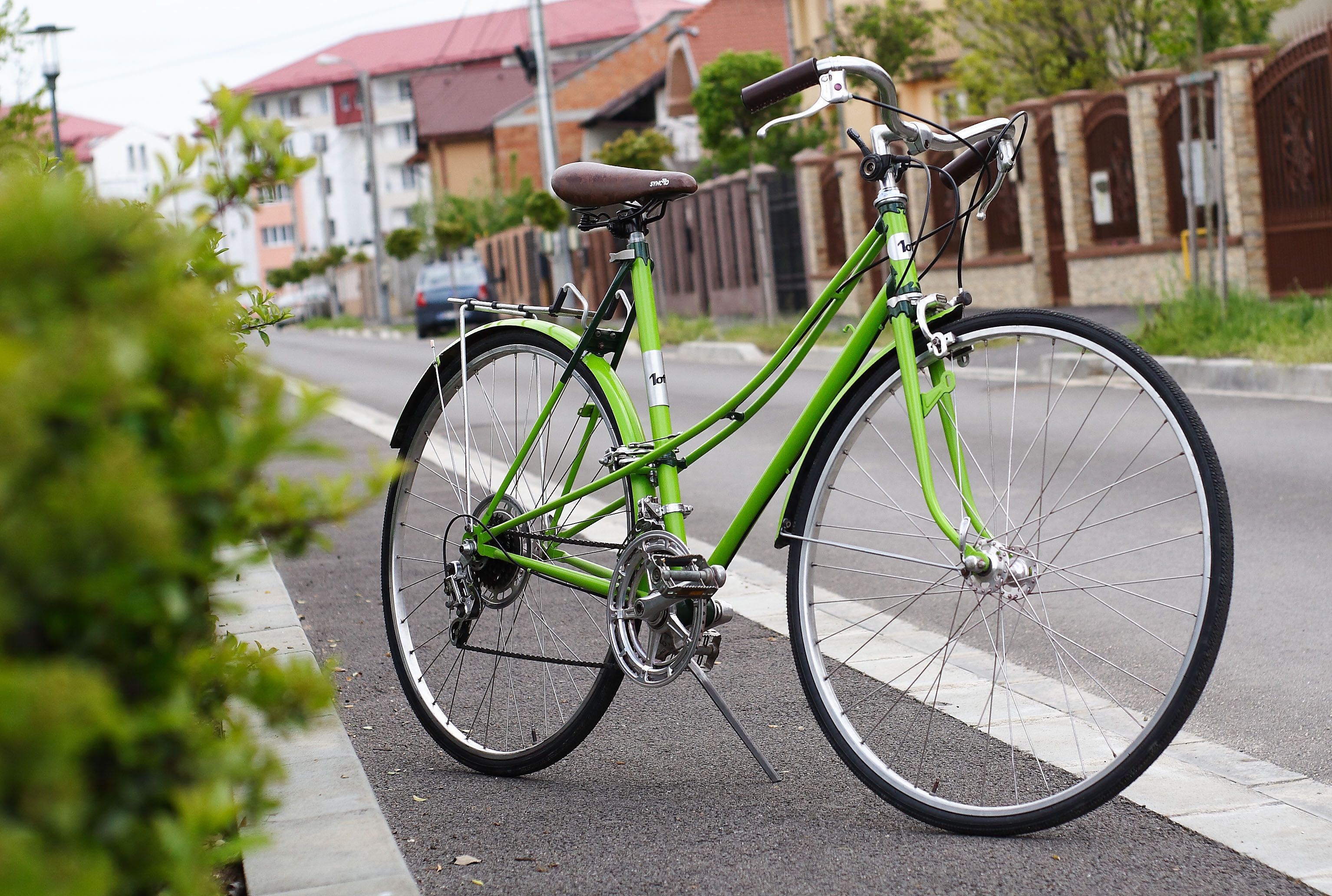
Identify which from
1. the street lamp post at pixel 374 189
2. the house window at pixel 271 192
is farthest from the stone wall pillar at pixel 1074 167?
the street lamp post at pixel 374 189

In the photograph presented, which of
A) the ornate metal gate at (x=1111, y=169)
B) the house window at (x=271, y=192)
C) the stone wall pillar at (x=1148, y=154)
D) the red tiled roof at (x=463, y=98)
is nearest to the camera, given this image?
the house window at (x=271, y=192)

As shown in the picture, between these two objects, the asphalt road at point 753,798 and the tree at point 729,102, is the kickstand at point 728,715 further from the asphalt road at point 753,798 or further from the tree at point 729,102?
the tree at point 729,102

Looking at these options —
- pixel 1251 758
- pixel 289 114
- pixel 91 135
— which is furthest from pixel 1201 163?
pixel 91 135

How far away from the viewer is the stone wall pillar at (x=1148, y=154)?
1906cm

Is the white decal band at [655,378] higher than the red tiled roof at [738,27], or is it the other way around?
the red tiled roof at [738,27]

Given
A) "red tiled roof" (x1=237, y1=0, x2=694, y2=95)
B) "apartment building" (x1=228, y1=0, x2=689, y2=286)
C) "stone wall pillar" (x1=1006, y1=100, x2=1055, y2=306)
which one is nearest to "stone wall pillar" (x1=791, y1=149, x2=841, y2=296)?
"stone wall pillar" (x1=1006, y1=100, x2=1055, y2=306)

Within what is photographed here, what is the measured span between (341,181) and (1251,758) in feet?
333

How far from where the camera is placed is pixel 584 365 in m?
3.39

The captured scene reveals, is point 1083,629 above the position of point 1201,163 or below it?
below

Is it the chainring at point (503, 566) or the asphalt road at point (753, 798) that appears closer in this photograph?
the asphalt road at point (753, 798)

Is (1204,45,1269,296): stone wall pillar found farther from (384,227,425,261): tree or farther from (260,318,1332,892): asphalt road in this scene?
(384,227,425,261): tree

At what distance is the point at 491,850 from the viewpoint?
9.61 ft

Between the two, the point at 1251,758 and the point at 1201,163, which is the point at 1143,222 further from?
the point at 1251,758

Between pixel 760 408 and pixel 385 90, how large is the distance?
99.9 metres
